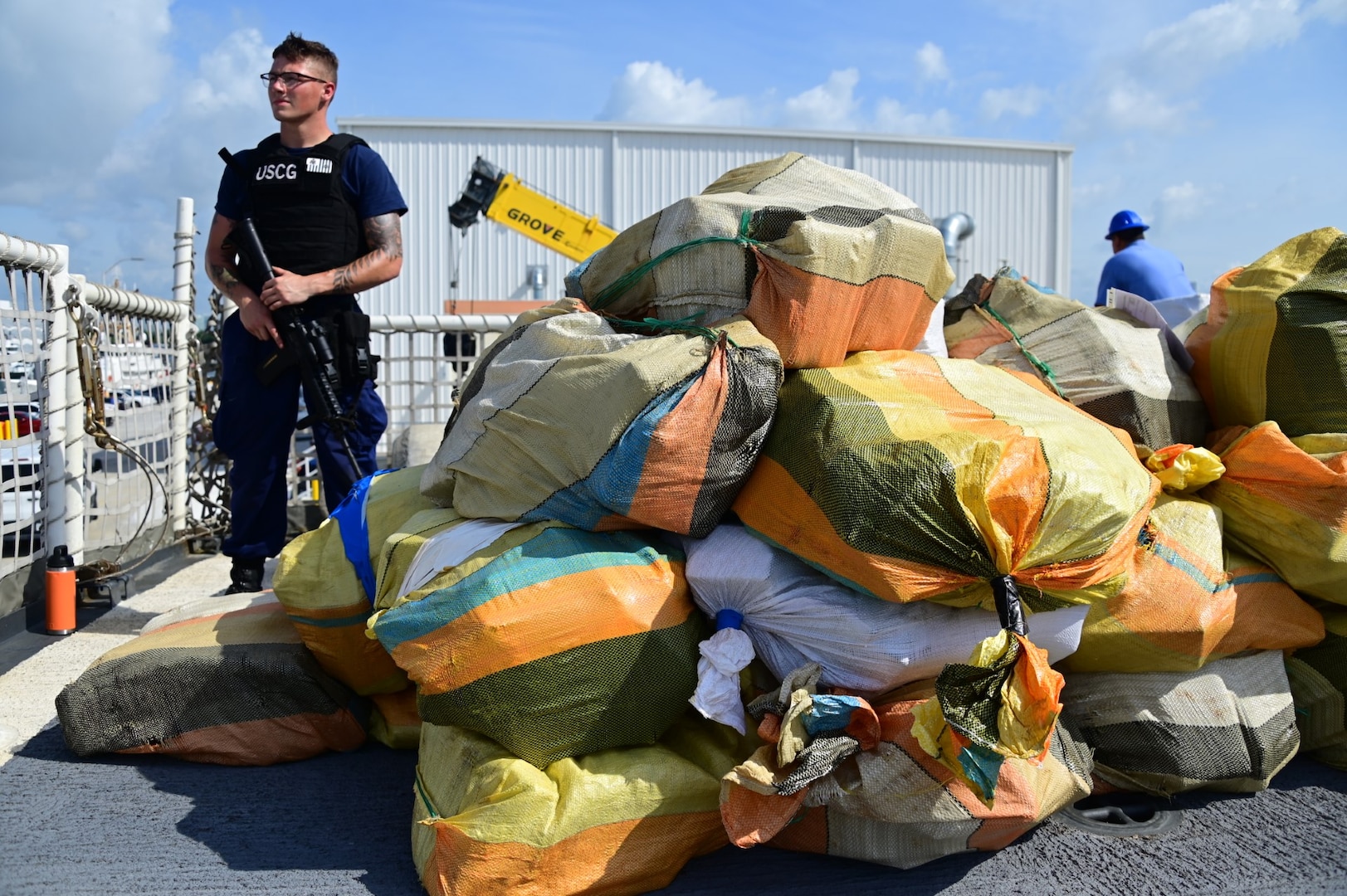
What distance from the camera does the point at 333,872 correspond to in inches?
62.9

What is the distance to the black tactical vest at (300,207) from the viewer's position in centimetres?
306

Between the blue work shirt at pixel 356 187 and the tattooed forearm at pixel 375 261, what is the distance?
38 millimetres

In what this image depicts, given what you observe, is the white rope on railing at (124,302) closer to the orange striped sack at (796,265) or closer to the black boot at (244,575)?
the black boot at (244,575)

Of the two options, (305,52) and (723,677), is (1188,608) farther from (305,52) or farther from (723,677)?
(305,52)

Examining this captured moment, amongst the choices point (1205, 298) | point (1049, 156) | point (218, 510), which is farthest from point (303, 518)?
point (1049, 156)

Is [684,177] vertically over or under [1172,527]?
over

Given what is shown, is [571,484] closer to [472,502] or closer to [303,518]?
[472,502]

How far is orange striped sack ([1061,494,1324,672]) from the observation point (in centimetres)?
174

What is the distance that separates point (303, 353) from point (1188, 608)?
2.45 m

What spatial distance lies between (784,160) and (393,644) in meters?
1.35

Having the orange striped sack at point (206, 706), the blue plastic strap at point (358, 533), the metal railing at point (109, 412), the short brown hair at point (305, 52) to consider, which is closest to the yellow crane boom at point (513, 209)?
the metal railing at point (109, 412)

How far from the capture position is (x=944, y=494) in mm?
1506

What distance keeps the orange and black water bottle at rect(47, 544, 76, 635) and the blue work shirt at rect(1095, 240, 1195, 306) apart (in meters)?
4.17

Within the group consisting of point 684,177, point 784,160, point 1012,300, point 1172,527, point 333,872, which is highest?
point 684,177
